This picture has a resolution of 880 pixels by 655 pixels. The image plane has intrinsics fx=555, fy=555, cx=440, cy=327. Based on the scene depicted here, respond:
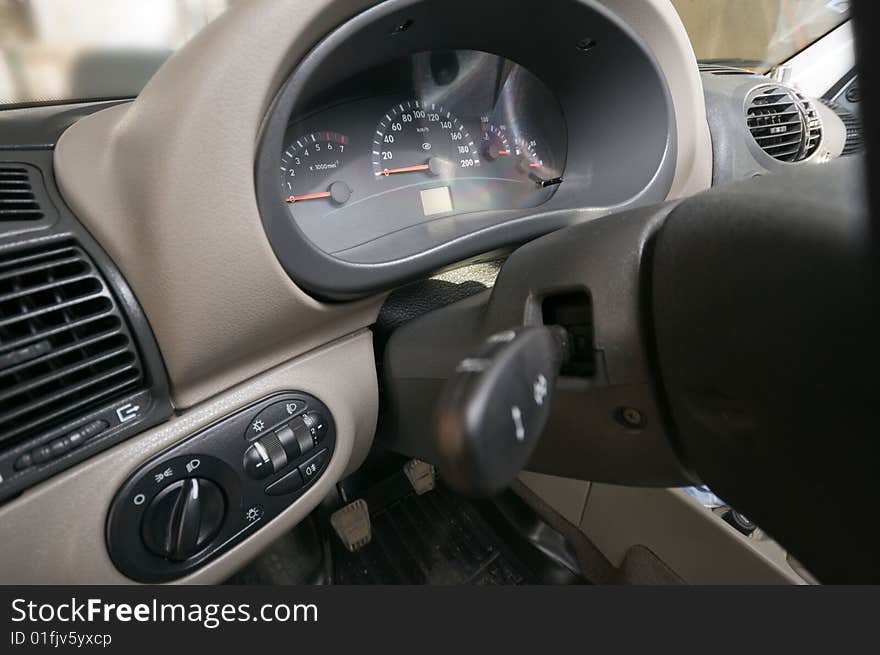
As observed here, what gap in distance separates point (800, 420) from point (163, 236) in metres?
0.57

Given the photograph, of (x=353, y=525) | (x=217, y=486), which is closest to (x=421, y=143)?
(x=217, y=486)

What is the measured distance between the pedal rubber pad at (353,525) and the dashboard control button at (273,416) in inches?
23.8

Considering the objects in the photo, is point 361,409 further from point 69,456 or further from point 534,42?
point 534,42

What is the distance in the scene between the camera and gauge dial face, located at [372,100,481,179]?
94 centimetres

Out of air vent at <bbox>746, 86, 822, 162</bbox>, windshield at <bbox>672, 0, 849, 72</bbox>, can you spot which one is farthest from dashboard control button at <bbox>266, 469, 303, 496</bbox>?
windshield at <bbox>672, 0, 849, 72</bbox>

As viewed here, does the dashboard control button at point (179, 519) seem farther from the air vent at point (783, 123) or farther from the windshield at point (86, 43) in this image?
the air vent at point (783, 123)

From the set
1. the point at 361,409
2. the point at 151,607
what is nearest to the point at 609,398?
the point at 361,409

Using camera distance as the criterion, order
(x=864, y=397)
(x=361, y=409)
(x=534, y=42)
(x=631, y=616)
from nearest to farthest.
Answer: (x=864, y=397)
(x=631, y=616)
(x=361, y=409)
(x=534, y=42)

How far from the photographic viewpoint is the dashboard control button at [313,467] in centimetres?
69

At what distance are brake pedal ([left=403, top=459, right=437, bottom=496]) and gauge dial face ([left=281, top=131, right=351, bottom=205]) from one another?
66 centimetres

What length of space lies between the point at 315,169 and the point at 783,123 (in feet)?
3.58

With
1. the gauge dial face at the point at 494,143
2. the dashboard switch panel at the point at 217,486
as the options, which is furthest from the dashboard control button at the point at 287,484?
the gauge dial face at the point at 494,143

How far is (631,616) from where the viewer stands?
1.65ft

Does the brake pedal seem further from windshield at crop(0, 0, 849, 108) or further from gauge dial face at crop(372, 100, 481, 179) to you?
windshield at crop(0, 0, 849, 108)
